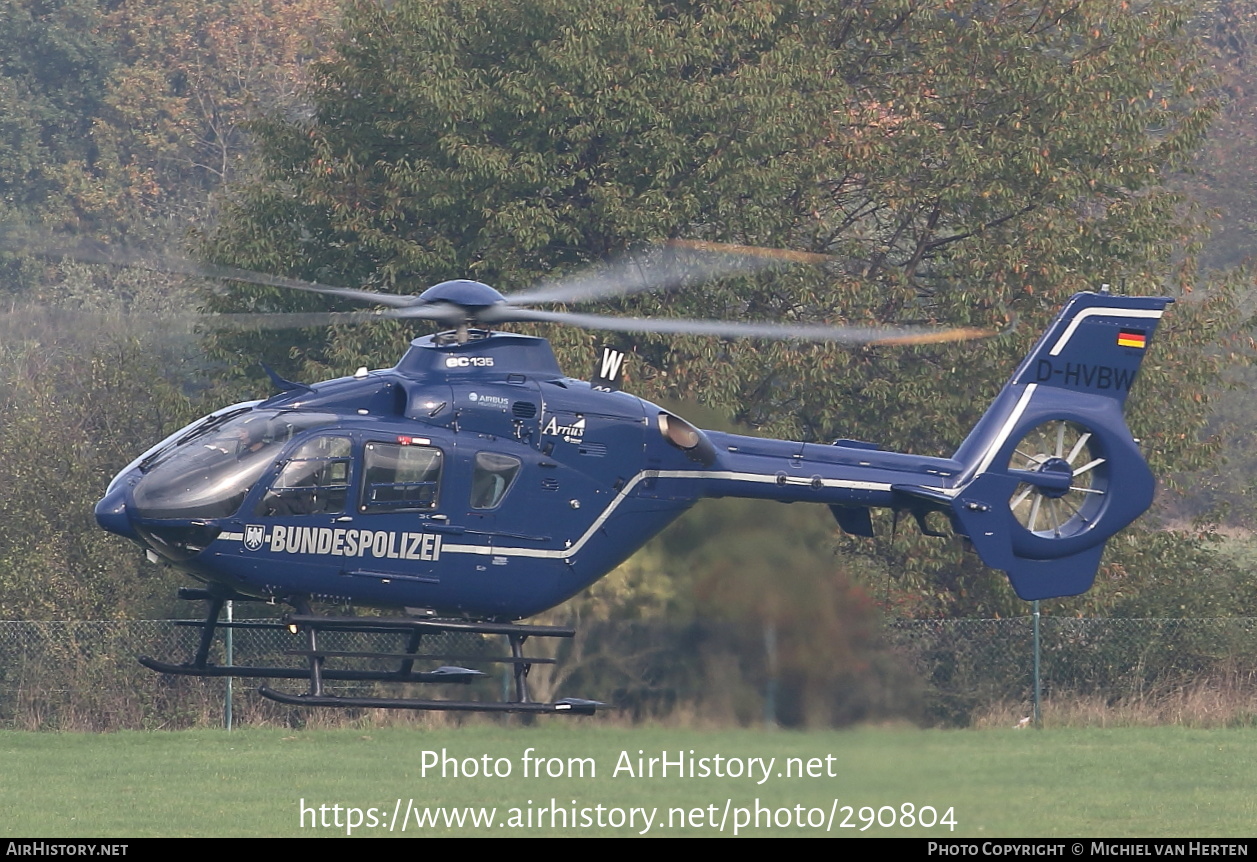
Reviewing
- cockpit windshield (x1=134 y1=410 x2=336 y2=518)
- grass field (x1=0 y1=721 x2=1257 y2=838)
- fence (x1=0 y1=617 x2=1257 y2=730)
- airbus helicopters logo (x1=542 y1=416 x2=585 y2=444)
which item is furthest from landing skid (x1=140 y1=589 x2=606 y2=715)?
fence (x1=0 y1=617 x2=1257 y2=730)

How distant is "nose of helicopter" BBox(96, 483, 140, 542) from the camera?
50.3 ft

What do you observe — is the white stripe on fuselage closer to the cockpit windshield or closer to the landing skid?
the landing skid

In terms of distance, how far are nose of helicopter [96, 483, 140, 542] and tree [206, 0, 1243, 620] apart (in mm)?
12181

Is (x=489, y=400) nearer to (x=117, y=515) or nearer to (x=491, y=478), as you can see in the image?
(x=491, y=478)

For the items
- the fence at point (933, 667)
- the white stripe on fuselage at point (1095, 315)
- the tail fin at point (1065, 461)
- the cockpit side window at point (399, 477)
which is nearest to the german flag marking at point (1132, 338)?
the tail fin at point (1065, 461)

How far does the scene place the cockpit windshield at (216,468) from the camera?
1523 cm

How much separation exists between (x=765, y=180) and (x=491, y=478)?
13371 mm

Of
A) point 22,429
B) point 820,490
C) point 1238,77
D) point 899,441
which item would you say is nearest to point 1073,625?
point 899,441

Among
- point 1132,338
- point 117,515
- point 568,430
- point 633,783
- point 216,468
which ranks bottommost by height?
point 633,783

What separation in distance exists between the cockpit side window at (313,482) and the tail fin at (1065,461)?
543cm

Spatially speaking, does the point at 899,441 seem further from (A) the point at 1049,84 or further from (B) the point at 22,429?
(B) the point at 22,429

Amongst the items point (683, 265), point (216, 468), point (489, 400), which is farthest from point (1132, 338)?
point (683, 265)

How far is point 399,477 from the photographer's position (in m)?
15.8

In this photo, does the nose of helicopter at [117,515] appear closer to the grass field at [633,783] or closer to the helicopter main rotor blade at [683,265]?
the grass field at [633,783]
